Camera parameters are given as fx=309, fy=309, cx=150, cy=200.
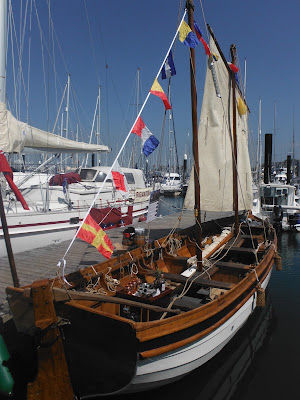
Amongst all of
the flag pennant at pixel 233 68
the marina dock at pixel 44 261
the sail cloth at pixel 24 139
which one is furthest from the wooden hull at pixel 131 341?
the flag pennant at pixel 233 68

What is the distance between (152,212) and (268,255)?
3909 millimetres

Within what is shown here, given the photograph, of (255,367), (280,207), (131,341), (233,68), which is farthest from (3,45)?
(280,207)

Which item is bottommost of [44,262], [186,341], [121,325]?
[186,341]

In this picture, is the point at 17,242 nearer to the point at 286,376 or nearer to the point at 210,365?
the point at 210,365

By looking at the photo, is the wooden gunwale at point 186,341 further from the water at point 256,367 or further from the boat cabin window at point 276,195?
the boat cabin window at point 276,195

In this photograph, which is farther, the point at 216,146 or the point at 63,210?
the point at 63,210

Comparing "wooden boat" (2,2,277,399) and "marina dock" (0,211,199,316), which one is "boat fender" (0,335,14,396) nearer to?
"wooden boat" (2,2,277,399)

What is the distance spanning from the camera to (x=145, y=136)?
7500 millimetres

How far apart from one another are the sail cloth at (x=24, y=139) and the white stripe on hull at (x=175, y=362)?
9946mm

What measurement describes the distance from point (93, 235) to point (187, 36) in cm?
579

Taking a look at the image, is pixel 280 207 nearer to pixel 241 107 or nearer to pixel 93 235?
pixel 241 107

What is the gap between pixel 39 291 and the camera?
5008 mm

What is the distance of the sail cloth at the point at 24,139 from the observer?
1182 cm

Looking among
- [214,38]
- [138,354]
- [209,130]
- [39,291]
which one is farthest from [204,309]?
[214,38]
